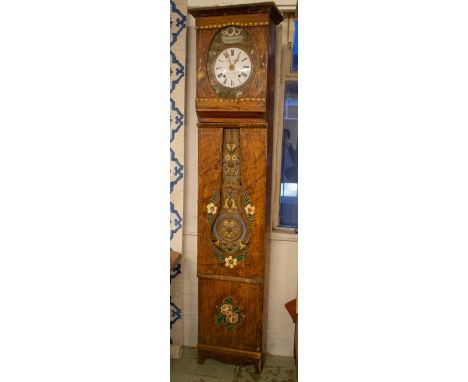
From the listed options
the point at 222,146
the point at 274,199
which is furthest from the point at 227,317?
the point at 222,146

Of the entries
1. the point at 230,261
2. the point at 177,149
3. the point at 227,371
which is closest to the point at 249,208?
the point at 230,261

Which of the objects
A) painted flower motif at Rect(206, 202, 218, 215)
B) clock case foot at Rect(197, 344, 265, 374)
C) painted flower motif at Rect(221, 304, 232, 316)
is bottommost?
clock case foot at Rect(197, 344, 265, 374)

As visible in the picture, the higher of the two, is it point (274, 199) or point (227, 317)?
point (274, 199)

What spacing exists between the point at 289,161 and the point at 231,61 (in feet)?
2.29

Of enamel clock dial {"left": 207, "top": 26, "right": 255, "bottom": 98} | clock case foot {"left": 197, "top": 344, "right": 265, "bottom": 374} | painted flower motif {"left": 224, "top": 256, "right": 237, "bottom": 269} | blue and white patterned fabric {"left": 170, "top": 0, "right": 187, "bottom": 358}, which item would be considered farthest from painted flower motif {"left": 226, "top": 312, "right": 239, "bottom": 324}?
enamel clock dial {"left": 207, "top": 26, "right": 255, "bottom": 98}

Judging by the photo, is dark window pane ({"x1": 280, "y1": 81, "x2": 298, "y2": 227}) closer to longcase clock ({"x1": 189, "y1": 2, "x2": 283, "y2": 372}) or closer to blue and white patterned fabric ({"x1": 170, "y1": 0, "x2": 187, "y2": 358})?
longcase clock ({"x1": 189, "y1": 2, "x2": 283, "y2": 372})

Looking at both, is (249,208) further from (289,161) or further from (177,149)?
(177,149)

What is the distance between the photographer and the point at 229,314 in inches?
75.8

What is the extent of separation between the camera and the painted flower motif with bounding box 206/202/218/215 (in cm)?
185

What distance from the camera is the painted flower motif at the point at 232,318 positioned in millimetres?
1920

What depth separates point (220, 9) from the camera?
1.67 m

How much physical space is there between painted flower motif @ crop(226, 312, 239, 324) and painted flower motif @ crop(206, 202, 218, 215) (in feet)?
1.78
